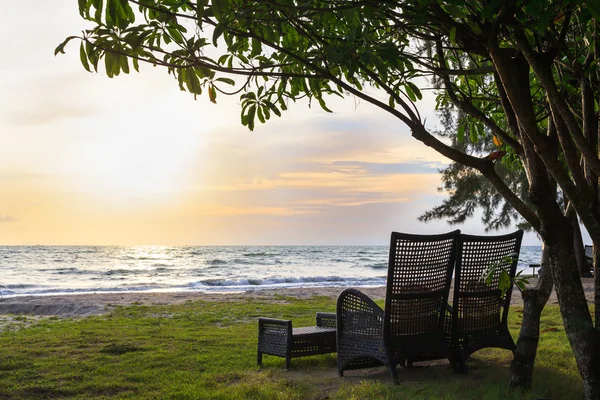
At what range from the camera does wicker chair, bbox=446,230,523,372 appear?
201 inches

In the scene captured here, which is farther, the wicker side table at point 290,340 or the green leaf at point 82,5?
the wicker side table at point 290,340

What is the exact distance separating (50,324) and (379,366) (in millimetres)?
6864

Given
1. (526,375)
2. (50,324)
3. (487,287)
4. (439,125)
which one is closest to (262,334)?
(487,287)

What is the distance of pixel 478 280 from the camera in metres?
5.20

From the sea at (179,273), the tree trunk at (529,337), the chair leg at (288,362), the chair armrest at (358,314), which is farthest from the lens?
the sea at (179,273)

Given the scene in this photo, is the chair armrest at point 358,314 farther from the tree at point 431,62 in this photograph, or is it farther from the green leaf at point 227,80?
the green leaf at point 227,80

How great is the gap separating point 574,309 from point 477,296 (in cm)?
145

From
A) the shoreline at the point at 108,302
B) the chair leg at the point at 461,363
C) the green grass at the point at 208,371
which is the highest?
the chair leg at the point at 461,363

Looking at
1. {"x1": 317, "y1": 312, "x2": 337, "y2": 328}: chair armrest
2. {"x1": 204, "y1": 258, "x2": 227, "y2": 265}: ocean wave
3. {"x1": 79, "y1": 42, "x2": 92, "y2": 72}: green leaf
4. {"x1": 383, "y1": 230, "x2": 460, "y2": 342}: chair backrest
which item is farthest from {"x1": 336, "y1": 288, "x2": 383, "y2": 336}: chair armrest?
{"x1": 204, "y1": 258, "x2": 227, "y2": 265}: ocean wave

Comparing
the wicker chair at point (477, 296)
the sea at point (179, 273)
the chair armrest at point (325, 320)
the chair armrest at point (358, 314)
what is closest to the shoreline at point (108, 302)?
the chair armrest at point (325, 320)

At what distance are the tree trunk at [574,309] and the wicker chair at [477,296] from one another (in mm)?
1133

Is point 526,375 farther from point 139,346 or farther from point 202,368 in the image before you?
point 139,346

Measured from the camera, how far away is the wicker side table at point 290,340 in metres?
5.82

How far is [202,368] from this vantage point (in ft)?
20.6
